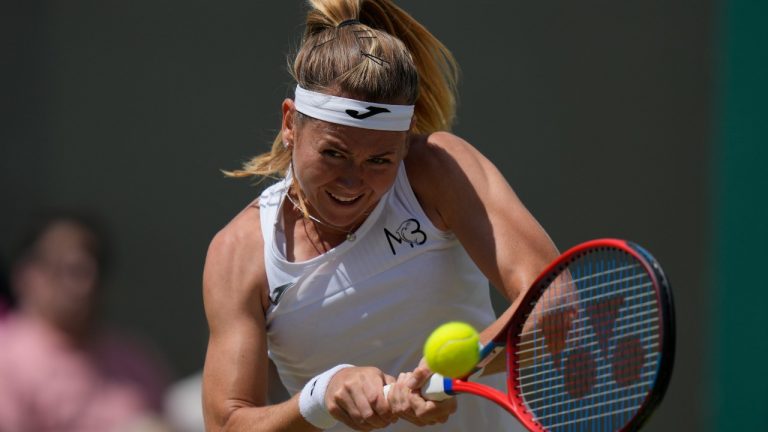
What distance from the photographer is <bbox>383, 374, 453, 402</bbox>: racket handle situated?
2.31 metres

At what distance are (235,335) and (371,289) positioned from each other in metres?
0.32

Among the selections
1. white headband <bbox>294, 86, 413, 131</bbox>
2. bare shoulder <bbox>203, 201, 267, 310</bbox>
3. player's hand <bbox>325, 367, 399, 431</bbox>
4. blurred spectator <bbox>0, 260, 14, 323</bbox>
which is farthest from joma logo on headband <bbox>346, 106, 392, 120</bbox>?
blurred spectator <bbox>0, 260, 14, 323</bbox>

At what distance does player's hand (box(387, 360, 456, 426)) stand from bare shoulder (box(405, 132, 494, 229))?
53 centimetres

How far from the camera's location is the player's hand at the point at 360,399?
2.32 metres

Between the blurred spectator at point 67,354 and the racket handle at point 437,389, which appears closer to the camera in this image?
the racket handle at point 437,389

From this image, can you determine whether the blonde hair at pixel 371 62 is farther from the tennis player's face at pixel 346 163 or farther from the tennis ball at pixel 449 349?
the tennis ball at pixel 449 349

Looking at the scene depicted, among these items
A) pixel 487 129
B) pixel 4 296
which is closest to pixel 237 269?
pixel 4 296

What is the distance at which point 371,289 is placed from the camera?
2764 mm

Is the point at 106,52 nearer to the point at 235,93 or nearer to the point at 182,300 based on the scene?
the point at 235,93

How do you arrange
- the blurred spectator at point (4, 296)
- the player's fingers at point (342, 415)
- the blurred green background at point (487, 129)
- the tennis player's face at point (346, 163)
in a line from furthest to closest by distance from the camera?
1. the blurred green background at point (487, 129)
2. the blurred spectator at point (4, 296)
3. the tennis player's face at point (346, 163)
4. the player's fingers at point (342, 415)

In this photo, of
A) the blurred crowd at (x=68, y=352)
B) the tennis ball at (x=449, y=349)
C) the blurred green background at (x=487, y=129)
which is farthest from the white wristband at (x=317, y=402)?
the blurred green background at (x=487, y=129)

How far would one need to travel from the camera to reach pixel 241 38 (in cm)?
523

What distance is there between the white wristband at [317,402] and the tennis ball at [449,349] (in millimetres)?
274

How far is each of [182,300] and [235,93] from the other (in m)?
0.93
